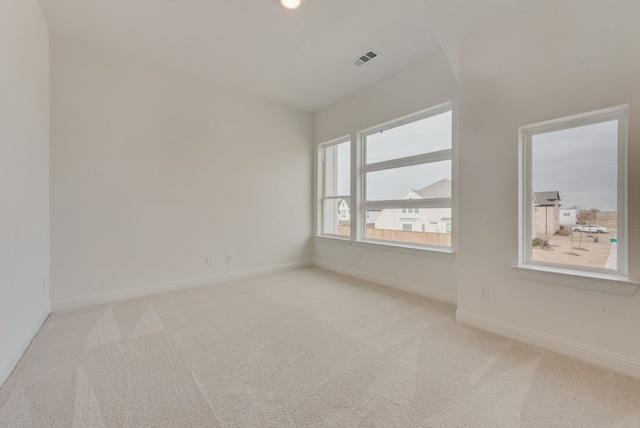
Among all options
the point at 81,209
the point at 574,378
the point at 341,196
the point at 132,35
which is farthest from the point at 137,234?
the point at 574,378

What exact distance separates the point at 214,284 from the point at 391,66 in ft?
12.4

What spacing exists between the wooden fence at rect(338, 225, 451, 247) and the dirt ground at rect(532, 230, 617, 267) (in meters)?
1.03

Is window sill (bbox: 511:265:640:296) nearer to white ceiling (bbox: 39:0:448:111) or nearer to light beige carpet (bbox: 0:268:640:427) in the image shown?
light beige carpet (bbox: 0:268:640:427)

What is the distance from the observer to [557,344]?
1.97 metres

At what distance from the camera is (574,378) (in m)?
1.68

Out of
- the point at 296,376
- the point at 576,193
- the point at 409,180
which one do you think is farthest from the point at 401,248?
the point at 296,376

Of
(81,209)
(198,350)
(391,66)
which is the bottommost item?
(198,350)

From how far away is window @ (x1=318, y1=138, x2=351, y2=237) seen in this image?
4.51 metres

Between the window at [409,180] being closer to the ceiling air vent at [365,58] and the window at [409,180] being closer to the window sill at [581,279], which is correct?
the ceiling air vent at [365,58]

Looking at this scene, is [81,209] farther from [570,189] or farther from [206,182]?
[570,189]

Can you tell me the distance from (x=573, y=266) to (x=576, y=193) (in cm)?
56

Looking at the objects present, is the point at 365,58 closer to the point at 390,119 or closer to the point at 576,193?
the point at 390,119

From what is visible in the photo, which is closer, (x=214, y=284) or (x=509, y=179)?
(x=509, y=179)

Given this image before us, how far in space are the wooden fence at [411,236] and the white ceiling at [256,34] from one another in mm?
2143
